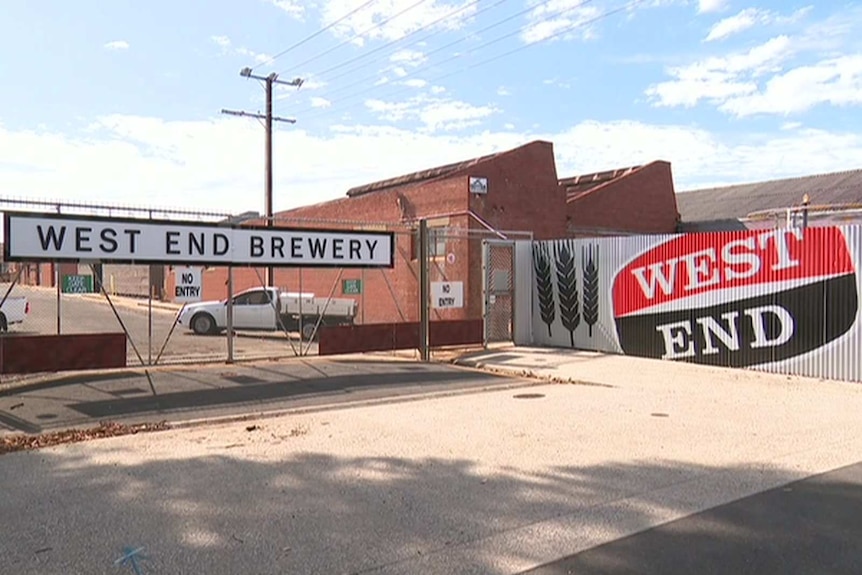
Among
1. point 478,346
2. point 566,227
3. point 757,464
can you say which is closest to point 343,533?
point 757,464

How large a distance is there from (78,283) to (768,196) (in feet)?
102

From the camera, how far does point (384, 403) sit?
10125mm

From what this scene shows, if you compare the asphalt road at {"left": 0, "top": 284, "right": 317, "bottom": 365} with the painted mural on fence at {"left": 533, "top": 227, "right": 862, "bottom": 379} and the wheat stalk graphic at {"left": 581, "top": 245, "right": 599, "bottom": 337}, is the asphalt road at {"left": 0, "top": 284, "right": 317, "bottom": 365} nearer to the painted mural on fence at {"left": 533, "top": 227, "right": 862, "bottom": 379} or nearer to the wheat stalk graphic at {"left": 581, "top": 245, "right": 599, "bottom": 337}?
the painted mural on fence at {"left": 533, "top": 227, "right": 862, "bottom": 379}

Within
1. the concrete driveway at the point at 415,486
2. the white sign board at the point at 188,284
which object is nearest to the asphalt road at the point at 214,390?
the concrete driveway at the point at 415,486

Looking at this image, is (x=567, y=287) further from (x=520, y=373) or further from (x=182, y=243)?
(x=182, y=243)

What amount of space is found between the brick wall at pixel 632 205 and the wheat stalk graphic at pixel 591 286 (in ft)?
22.6

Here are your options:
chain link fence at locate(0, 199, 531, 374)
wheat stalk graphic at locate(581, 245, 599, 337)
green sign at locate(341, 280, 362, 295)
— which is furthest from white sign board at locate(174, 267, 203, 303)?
wheat stalk graphic at locate(581, 245, 599, 337)

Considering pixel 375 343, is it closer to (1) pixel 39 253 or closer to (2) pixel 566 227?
(1) pixel 39 253

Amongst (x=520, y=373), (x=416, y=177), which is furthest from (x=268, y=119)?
(x=520, y=373)

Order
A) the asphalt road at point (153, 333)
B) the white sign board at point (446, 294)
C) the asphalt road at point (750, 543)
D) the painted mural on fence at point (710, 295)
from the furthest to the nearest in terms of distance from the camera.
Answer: the white sign board at point (446, 294) → the asphalt road at point (153, 333) → the painted mural on fence at point (710, 295) → the asphalt road at point (750, 543)

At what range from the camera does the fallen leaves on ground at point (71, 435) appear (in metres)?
7.50

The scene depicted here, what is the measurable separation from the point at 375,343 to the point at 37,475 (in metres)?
8.88

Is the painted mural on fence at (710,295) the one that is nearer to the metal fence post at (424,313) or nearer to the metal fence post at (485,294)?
the metal fence post at (485,294)

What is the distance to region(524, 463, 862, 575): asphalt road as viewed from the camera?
438cm
